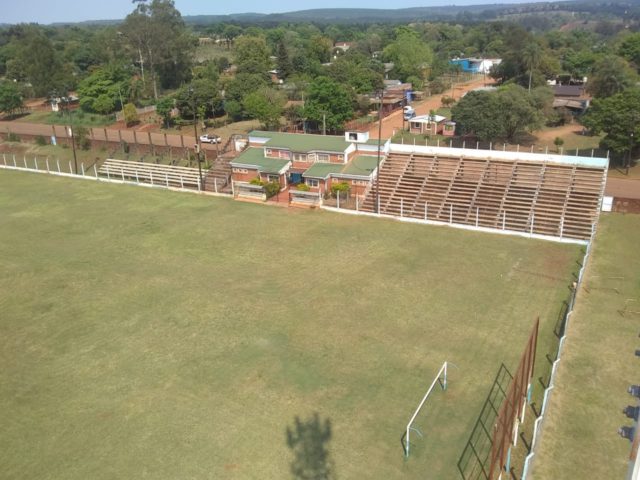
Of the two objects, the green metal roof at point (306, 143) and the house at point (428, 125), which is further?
the house at point (428, 125)

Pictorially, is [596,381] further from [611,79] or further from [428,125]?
[611,79]

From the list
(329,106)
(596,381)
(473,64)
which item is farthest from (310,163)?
(473,64)

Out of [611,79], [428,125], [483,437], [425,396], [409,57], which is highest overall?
[409,57]

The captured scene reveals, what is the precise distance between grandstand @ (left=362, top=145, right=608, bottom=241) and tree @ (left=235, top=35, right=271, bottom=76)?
42.9 m

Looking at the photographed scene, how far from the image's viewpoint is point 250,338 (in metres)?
18.1

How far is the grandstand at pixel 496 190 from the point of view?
27.6m

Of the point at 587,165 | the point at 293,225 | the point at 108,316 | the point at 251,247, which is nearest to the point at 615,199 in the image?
the point at 587,165

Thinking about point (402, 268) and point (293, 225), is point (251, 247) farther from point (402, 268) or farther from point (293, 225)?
point (402, 268)

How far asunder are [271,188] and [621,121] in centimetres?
2515

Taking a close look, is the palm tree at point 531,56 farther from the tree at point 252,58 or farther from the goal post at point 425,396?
the goal post at point 425,396

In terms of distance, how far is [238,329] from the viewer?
1870cm

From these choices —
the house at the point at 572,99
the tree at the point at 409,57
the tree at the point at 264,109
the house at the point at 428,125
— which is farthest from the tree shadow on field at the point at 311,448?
the tree at the point at 409,57

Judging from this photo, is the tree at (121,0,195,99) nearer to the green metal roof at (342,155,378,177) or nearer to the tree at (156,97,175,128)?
the tree at (156,97,175,128)

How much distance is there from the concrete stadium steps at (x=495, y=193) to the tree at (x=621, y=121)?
9962 mm
